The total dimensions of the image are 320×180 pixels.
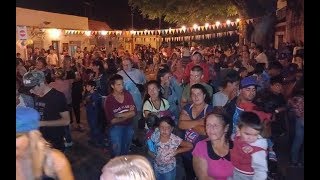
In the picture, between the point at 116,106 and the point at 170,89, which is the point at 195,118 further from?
the point at 170,89

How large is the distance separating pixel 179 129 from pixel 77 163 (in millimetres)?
2327

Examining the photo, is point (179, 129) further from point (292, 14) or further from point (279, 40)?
point (279, 40)

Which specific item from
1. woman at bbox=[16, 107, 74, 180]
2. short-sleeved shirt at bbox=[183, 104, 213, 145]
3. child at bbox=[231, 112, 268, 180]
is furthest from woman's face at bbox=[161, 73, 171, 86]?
woman at bbox=[16, 107, 74, 180]

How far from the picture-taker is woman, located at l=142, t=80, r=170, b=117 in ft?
19.1

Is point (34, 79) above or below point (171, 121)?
above

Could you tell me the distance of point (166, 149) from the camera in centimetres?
491

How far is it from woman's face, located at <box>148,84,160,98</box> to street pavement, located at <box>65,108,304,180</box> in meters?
1.27

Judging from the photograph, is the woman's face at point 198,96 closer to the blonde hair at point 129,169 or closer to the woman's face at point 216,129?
the woman's face at point 216,129

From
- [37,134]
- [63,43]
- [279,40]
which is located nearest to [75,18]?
[63,43]

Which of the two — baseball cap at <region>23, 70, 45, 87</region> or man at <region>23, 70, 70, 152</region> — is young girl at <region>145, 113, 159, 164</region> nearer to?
man at <region>23, 70, 70, 152</region>

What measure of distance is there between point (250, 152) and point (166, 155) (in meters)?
1.07

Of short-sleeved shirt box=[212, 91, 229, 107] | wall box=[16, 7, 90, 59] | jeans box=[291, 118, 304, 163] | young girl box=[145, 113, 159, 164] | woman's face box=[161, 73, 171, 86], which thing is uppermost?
wall box=[16, 7, 90, 59]

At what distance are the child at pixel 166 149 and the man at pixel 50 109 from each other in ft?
4.07

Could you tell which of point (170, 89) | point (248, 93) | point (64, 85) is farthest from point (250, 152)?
point (64, 85)
